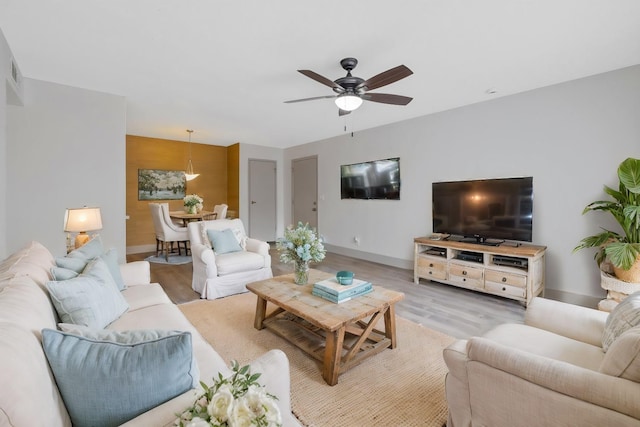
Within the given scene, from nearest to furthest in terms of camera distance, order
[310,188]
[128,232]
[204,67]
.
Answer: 1. [204,67]
2. [128,232]
3. [310,188]

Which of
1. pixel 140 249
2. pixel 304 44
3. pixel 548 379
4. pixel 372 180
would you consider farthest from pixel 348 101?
pixel 140 249

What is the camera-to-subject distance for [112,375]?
800mm

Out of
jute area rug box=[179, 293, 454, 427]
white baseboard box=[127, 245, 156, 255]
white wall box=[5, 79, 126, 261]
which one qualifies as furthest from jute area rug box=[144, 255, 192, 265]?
jute area rug box=[179, 293, 454, 427]

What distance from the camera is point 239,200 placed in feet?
22.3

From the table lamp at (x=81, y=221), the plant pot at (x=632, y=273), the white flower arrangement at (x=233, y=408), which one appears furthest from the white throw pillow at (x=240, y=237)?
the plant pot at (x=632, y=273)

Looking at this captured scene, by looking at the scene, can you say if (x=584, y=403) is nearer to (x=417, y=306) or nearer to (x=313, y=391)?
(x=313, y=391)

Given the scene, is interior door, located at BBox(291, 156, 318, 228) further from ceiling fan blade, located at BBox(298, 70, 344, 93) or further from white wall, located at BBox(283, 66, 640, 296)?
ceiling fan blade, located at BBox(298, 70, 344, 93)

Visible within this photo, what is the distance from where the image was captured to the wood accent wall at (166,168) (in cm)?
613

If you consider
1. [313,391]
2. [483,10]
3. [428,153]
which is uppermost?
[483,10]

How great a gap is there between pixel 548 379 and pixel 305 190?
6108 mm

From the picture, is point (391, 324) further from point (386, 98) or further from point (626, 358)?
point (386, 98)

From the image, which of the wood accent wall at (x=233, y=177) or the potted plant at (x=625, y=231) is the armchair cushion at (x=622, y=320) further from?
the wood accent wall at (x=233, y=177)

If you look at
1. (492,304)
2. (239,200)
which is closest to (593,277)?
(492,304)

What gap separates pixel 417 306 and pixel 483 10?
2751 mm
